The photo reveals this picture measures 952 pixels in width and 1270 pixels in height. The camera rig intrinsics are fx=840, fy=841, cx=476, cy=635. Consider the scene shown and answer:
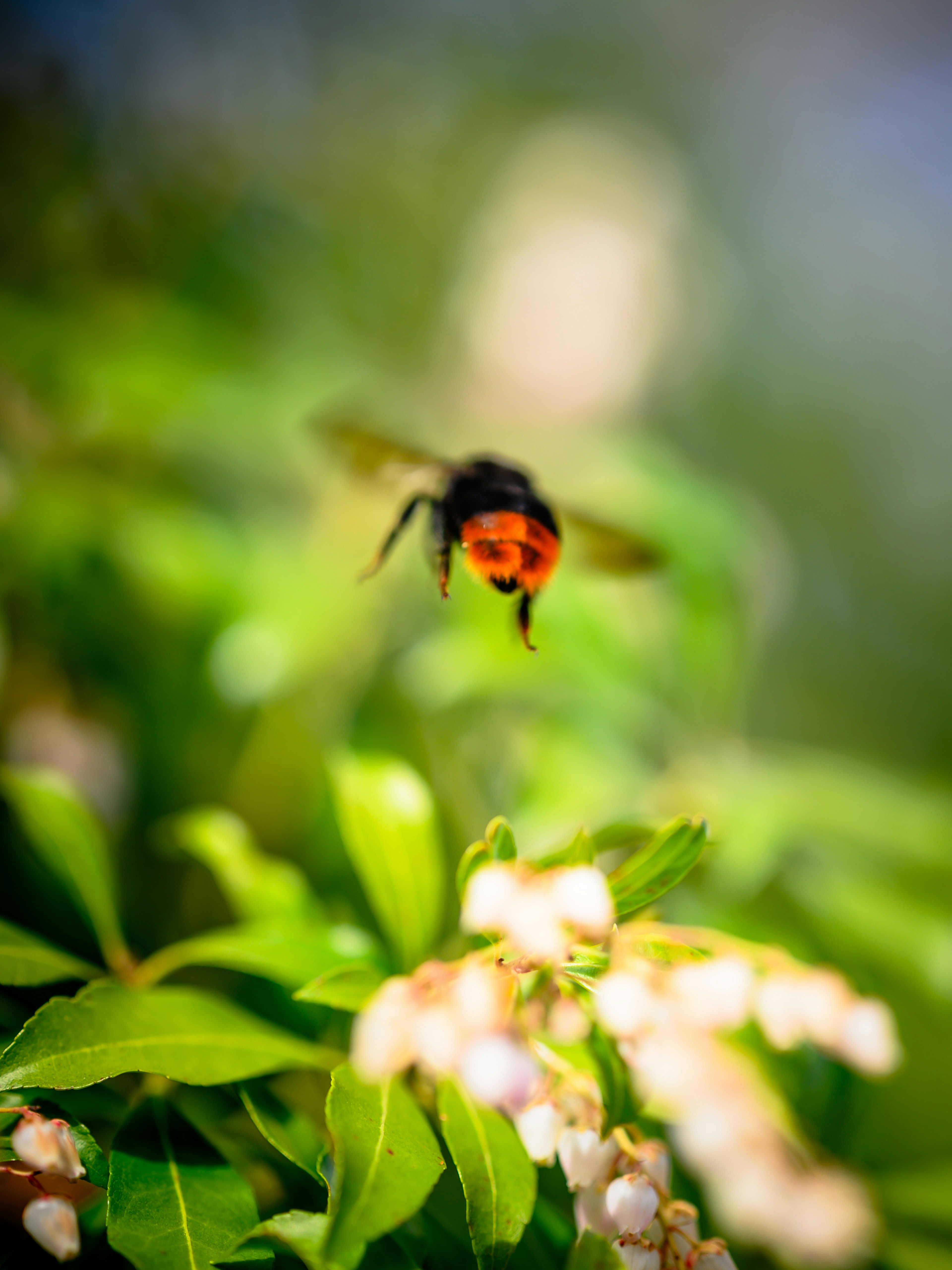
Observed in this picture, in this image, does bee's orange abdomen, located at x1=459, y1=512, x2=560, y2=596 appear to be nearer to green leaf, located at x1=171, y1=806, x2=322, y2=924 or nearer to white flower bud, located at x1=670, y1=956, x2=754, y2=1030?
white flower bud, located at x1=670, y1=956, x2=754, y2=1030

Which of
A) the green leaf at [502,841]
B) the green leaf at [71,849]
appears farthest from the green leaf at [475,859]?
the green leaf at [71,849]

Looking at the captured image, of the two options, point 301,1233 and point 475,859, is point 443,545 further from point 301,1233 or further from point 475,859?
point 301,1233

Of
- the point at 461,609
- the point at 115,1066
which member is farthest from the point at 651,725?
the point at 115,1066

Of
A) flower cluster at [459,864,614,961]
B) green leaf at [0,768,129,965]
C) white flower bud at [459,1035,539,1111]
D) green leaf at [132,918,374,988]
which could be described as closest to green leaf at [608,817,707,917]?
flower cluster at [459,864,614,961]

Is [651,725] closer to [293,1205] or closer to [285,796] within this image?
[285,796]

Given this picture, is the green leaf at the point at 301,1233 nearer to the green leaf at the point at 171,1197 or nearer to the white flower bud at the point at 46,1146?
the green leaf at the point at 171,1197

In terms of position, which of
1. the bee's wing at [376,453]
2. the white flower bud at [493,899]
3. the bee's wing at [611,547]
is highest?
the bee's wing at [376,453]

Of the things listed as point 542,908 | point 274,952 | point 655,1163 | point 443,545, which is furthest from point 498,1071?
point 443,545
